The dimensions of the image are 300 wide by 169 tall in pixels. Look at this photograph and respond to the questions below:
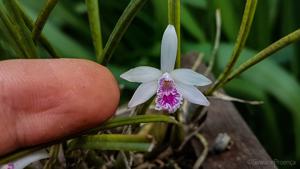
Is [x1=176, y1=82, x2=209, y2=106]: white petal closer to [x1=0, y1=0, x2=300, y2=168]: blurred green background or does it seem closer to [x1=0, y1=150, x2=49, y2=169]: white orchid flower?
[x1=0, y1=150, x2=49, y2=169]: white orchid flower

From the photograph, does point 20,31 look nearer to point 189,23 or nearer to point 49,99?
point 49,99

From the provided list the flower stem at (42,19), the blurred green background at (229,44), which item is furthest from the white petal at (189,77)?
the blurred green background at (229,44)

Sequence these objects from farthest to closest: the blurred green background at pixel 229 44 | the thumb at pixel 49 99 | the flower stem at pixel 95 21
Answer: the blurred green background at pixel 229 44 < the flower stem at pixel 95 21 < the thumb at pixel 49 99

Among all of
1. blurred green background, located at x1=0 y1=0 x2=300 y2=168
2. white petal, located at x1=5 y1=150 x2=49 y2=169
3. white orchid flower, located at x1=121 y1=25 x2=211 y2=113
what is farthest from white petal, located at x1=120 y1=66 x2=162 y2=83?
blurred green background, located at x1=0 y1=0 x2=300 y2=168

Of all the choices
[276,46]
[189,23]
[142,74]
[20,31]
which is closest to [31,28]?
[20,31]

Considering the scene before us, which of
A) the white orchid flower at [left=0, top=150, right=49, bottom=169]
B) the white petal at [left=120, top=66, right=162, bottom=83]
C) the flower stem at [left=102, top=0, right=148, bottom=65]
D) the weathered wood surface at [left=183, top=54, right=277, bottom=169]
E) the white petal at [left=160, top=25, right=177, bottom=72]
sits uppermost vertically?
the flower stem at [left=102, top=0, right=148, bottom=65]

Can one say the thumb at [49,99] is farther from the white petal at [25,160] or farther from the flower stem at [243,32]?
the flower stem at [243,32]

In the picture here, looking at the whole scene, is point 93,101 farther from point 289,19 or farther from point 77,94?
point 289,19
